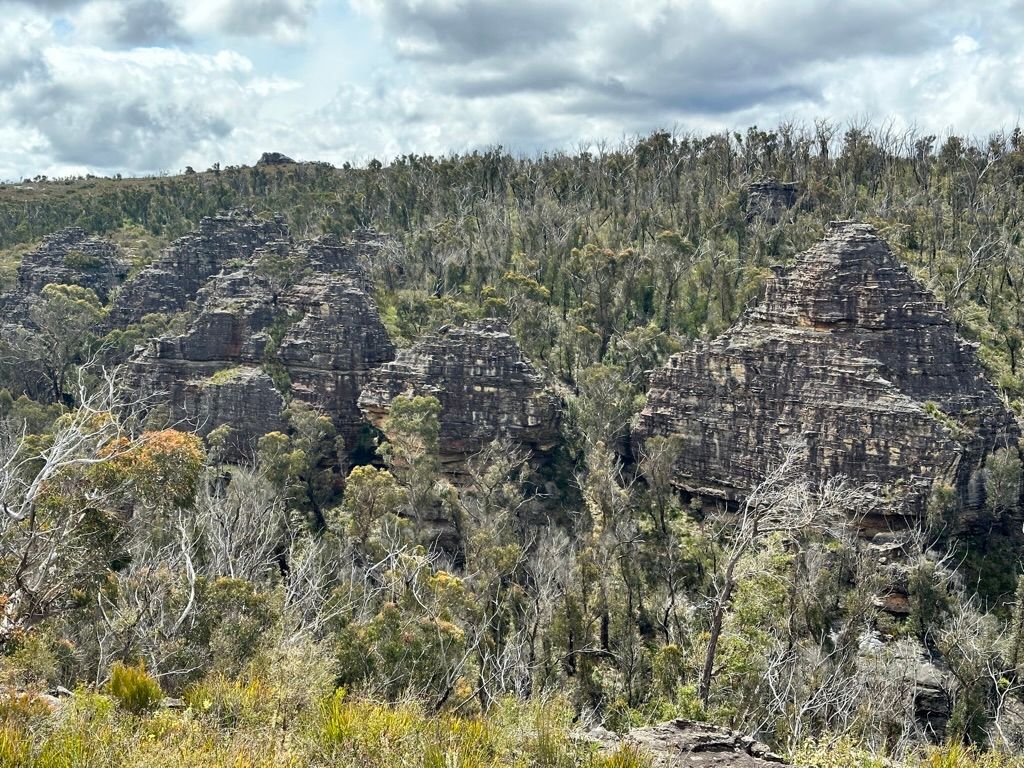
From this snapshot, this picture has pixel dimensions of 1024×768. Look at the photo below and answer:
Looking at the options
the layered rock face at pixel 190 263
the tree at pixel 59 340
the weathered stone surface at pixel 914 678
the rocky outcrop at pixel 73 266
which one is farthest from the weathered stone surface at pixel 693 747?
the rocky outcrop at pixel 73 266

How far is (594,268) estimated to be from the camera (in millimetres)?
65188

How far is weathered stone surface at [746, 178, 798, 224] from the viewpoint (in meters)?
75.6

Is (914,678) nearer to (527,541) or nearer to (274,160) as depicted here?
(527,541)

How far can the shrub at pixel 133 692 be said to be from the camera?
1506 cm

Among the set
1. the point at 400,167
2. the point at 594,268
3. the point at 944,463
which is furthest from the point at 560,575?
the point at 400,167

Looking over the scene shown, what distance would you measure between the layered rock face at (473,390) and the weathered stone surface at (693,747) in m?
37.0

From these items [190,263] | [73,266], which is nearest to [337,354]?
[190,263]

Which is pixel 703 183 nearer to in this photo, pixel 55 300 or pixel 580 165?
pixel 580 165

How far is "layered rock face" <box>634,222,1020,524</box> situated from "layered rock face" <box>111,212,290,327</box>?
126ft

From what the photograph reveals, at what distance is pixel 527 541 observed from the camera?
158 ft

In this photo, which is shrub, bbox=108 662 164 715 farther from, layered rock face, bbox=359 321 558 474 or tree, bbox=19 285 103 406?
tree, bbox=19 285 103 406

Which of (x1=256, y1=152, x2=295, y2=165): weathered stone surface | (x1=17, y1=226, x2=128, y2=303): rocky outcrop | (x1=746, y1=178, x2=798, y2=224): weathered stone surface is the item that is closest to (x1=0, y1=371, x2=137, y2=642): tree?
(x1=746, y1=178, x2=798, y2=224): weathered stone surface

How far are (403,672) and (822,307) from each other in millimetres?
32808

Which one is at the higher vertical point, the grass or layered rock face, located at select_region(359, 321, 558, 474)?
layered rock face, located at select_region(359, 321, 558, 474)
